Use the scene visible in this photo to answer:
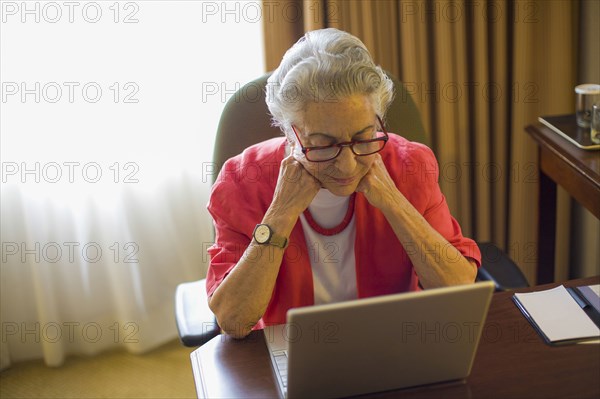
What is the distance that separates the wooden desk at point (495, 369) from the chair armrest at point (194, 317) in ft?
0.42

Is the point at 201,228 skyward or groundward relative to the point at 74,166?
groundward

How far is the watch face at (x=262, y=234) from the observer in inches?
59.2

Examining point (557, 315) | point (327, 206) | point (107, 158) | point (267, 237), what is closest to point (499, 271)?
point (557, 315)

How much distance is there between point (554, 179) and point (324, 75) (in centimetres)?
94

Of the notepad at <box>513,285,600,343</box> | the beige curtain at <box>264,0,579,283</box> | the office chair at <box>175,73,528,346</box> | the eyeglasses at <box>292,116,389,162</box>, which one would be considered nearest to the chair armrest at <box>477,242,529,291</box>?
the office chair at <box>175,73,528,346</box>

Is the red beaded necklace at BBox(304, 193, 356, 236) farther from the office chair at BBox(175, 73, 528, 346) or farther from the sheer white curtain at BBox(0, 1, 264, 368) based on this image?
the sheer white curtain at BBox(0, 1, 264, 368)

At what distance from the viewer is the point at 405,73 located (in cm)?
235

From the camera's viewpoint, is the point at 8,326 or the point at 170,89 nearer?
the point at 170,89

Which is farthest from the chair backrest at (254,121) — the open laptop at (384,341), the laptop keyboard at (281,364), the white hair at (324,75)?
the open laptop at (384,341)

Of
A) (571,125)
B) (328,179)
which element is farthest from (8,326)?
(571,125)

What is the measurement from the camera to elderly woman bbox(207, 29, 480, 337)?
1464 millimetres

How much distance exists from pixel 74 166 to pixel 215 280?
1012 millimetres

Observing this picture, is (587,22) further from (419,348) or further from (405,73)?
(419,348)

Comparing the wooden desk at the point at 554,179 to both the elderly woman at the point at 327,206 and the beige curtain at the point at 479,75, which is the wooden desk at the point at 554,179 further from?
the elderly woman at the point at 327,206
